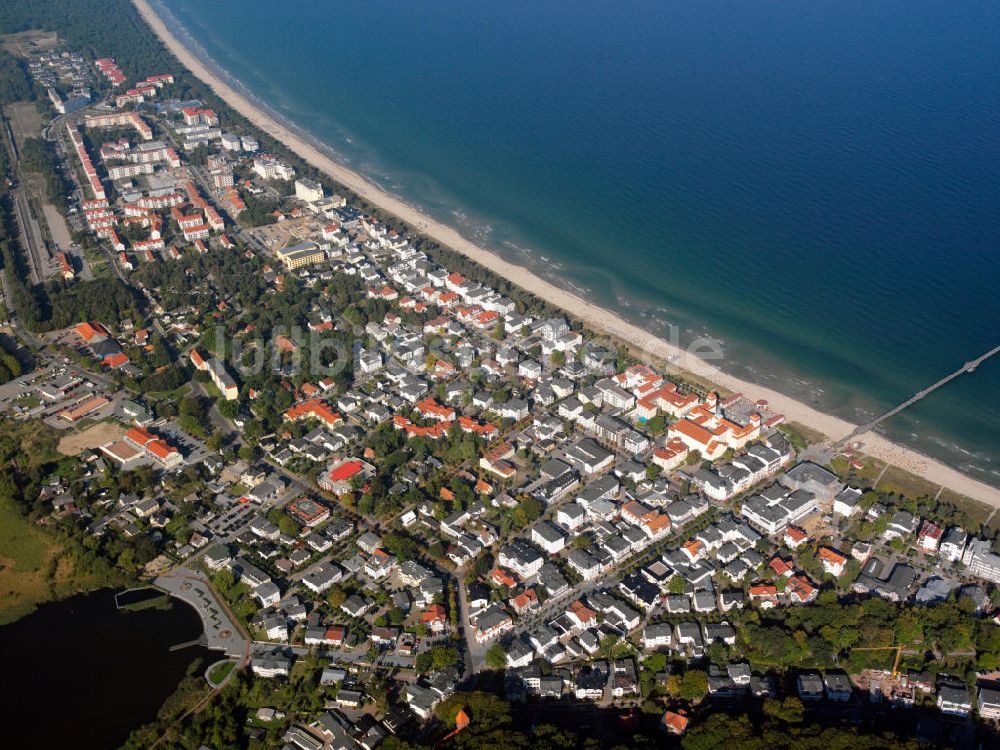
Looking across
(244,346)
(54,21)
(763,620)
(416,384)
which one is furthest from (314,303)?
(54,21)

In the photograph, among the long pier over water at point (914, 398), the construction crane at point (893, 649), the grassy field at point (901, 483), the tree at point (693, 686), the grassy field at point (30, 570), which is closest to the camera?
the tree at point (693, 686)

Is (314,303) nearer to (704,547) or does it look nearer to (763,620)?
(704,547)

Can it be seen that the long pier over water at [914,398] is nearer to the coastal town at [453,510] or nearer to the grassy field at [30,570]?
the coastal town at [453,510]

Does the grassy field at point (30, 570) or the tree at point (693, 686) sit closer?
the tree at point (693, 686)

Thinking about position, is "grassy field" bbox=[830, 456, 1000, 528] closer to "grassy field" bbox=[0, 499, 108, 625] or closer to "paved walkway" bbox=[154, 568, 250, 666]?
"paved walkway" bbox=[154, 568, 250, 666]

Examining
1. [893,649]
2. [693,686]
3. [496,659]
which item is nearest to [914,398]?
[893,649]

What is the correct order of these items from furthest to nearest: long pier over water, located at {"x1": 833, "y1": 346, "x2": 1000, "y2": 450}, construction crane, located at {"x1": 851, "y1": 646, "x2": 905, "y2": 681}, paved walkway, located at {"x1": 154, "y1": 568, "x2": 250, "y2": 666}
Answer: long pier over water, located at {"x1": 833, "y1": 346, "x2": 1000, "y2": 450}
paved walkway, located at {"x1": 154, "y1": 568, "x2": 250, "y2": 666}
construction crane, located at {"x1": 851, "y1": 646, "x2": 905, "y2": 681}

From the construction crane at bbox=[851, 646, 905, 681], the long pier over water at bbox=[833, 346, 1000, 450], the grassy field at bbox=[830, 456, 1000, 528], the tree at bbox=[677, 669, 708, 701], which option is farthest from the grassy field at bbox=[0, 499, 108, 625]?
the long pier over water at bbox=[833, 346, 1000, 450]

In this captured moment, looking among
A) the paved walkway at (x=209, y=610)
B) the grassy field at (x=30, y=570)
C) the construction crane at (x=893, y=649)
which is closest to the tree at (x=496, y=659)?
the paved walkway at (x=209, y=610)
